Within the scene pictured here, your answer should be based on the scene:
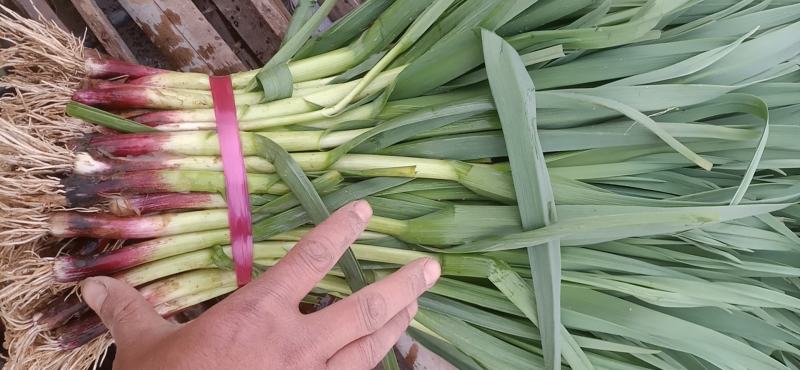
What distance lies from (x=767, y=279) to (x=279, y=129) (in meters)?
0.74

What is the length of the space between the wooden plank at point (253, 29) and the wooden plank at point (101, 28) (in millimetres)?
250

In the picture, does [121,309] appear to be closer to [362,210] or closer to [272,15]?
[362,210]

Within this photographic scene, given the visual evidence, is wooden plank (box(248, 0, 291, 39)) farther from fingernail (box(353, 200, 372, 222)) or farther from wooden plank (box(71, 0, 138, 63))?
fingernail (box(353, 200, 372, 222))

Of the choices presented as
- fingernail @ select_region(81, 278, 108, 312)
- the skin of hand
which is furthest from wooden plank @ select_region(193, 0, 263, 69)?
the skin of hand

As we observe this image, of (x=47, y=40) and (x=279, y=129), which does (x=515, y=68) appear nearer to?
(x=279, y=129)

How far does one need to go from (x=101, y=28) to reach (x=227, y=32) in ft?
0.94

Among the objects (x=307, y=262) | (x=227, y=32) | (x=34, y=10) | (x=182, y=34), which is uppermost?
(x=227, y=32)

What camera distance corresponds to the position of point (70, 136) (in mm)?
817

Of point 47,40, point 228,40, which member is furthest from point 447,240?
point 228,40

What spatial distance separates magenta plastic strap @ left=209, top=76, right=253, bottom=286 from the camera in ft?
2.67

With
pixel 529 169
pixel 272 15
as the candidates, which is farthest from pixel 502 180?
pixel 272 15

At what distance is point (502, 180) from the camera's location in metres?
0.76

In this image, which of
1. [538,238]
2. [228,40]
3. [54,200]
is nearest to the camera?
[538,238]

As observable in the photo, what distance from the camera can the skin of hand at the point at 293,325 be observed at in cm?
52
